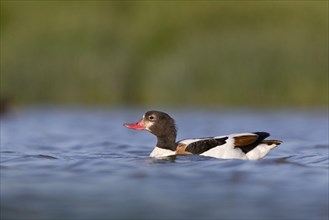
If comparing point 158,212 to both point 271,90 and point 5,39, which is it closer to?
point 271,90

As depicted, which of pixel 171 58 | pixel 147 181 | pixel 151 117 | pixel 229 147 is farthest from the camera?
pixel 171 58

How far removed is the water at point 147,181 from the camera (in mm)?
7270

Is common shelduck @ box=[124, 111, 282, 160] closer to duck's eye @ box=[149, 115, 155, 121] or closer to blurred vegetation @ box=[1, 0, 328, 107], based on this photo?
duck's eye @ box=[149, 115, 155, 121]

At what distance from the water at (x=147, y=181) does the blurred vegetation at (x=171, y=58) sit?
5.75 m

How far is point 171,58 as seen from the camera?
22.2m

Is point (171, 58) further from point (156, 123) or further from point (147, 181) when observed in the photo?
point (147, 181)

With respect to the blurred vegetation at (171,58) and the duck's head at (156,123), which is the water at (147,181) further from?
the blurred vegetation at (171,58)

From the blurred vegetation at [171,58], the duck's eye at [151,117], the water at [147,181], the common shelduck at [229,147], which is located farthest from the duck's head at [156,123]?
the blurred vegetation at [171,58]

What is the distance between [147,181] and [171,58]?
536 inches

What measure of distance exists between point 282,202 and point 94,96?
589 inches

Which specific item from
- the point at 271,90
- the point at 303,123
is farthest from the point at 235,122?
the point at 271,90

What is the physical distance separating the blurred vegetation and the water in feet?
18.9

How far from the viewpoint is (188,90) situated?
21516mm

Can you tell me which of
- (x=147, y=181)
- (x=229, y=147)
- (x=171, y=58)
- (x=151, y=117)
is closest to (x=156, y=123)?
(x=151, y=117)
